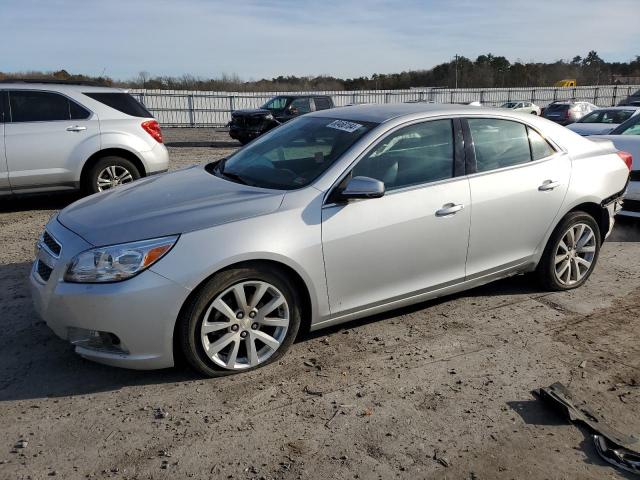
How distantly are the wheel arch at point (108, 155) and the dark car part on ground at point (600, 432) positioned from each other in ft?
21.2

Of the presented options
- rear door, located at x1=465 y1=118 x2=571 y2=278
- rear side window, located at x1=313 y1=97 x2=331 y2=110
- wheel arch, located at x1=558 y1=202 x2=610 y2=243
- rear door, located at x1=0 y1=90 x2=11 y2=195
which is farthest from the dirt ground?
rear side window, located at x1=313 y1=97 x2=331 y2=110

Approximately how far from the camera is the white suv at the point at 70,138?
23.9ft

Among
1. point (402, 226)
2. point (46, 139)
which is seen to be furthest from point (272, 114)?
point (402, 226)

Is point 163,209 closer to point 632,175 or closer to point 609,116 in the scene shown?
point 632,175

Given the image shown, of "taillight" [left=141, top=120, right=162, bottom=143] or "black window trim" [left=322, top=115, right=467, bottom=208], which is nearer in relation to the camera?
"black window trim" [left=322, top=115, right=467, bottom=208]

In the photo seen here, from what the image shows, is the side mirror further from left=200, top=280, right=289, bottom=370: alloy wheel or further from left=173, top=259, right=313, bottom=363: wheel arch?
left=200, top=280, right=289, bottom=370: alloy wheel

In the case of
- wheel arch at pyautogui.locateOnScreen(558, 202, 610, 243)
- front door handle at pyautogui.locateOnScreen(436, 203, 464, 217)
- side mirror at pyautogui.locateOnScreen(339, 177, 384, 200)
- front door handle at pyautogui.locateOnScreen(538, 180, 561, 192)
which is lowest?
wheel arch at pyautogui.locateOnScreen(558, 202, 610, 243)

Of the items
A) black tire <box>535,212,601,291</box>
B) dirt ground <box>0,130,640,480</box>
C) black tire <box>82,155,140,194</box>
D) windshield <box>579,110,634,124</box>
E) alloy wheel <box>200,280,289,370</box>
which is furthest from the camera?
windshield <box>579,110,634,124</box>

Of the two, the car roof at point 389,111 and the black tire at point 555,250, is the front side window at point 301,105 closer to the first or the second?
the car roof at point 389,111

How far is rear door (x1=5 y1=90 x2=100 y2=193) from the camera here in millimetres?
7273

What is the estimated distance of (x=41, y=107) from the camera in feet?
24.6

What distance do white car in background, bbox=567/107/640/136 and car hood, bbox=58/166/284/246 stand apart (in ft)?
A: 35.7

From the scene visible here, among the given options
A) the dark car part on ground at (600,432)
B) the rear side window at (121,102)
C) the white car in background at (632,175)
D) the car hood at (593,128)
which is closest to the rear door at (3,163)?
the rear side window at (121,102)

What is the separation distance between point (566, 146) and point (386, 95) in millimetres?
29190
